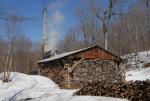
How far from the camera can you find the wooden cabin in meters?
25.4

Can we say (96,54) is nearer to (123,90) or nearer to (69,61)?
(69,61)

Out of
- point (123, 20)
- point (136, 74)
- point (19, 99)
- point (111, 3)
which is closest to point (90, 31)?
point (123, 20)

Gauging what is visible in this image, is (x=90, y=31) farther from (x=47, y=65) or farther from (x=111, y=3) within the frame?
(x=47, y=65)

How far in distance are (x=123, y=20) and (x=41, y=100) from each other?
171 feet

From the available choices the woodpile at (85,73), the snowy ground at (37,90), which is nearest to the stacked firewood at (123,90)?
the snowy ground at (37,90)

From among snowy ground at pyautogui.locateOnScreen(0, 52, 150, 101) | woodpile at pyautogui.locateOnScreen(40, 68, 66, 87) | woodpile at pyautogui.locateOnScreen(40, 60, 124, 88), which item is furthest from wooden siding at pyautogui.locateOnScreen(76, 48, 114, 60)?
snowy ground at pyautogui.locateOnScreen(0, 52, 150, 101)

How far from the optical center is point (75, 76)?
25.7 m

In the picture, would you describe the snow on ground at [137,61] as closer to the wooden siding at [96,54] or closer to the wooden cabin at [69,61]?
the wooden siding at [96,54]

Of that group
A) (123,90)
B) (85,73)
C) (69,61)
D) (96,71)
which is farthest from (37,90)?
(96,71)

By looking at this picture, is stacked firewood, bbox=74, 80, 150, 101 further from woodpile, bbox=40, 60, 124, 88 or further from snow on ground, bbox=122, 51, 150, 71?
snow on ground, bbox=122, 51, 150, 71

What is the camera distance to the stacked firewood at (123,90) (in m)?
12.1

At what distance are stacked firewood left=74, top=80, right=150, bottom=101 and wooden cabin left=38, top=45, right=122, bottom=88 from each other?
1114cm

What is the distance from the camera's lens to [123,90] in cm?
1299

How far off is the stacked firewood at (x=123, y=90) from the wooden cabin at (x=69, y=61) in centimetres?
1114
